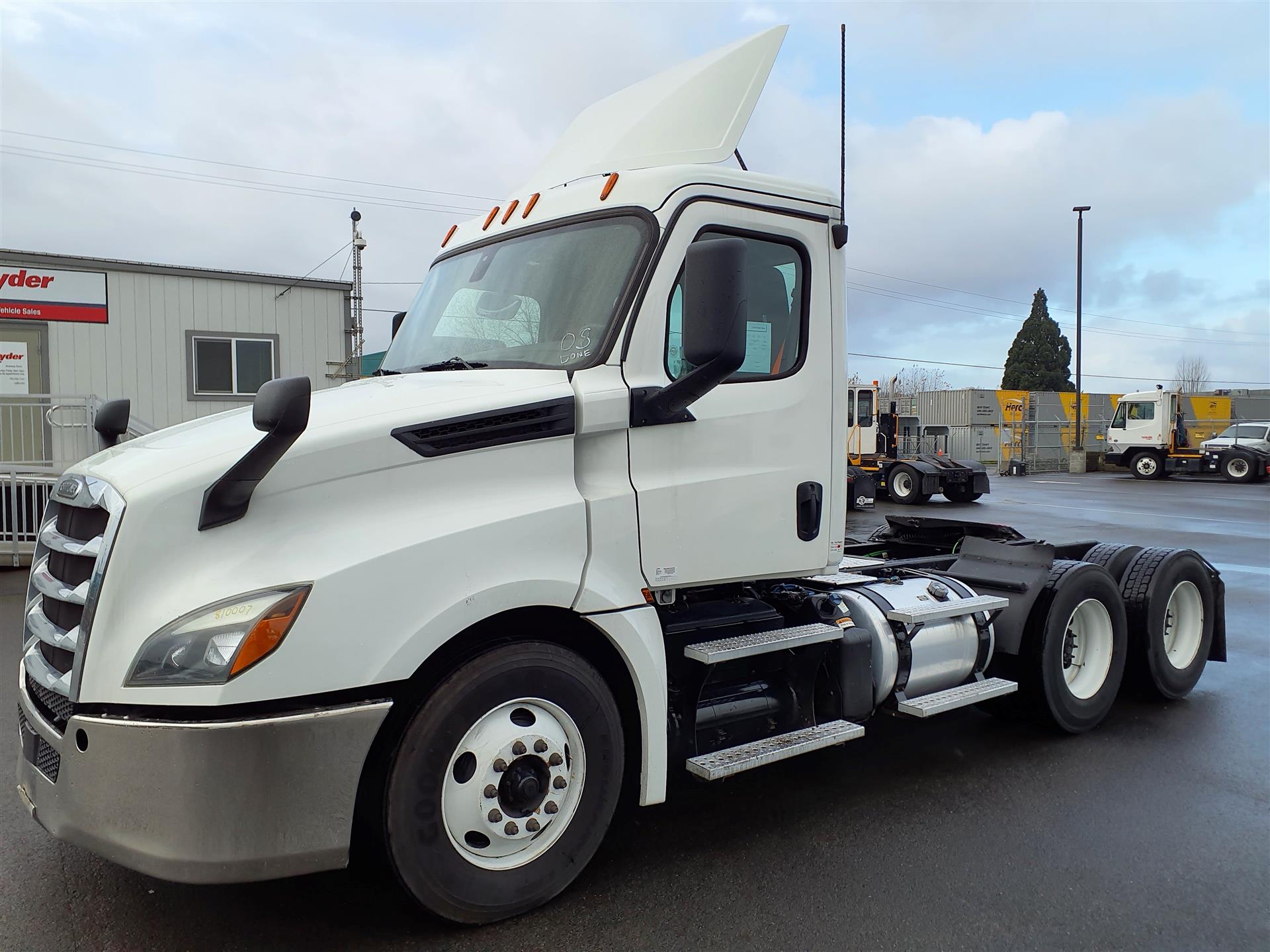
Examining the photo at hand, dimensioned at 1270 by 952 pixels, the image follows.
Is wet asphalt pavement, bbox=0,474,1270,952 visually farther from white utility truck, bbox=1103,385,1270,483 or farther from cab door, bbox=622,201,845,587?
white utility truck, bbox=1103,385,1270,483

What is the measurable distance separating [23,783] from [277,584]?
1.26 m

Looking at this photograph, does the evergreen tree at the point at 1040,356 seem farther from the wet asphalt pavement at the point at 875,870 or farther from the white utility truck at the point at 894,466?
the wet asphalt pavement at the point at 875,870

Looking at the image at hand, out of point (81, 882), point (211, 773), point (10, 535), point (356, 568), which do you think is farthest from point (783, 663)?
point (10, 535)

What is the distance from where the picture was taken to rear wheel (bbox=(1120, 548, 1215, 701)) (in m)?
5.86

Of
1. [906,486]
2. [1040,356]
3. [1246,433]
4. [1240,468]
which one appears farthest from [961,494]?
[1040,356]

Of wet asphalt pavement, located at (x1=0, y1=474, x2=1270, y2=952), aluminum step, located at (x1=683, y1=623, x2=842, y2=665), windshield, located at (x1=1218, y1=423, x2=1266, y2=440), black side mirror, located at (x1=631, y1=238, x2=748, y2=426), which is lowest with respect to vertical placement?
wet asphalt pavement, located at (x1=0, y1=474, x2=1270, y2=952)

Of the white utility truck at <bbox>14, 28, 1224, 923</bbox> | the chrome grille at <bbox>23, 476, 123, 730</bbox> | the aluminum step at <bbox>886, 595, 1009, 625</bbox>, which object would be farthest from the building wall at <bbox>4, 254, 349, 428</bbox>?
the aluminum step at <bbox>886, 595, 1009, 625</bbox>

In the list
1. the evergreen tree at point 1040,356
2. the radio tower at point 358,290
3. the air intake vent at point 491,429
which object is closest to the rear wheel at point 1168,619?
the air intake vent at point 491,429

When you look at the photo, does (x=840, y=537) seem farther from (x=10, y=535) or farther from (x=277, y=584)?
(x=10, y=535)

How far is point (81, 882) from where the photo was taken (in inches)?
137

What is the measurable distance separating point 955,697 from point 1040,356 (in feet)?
236

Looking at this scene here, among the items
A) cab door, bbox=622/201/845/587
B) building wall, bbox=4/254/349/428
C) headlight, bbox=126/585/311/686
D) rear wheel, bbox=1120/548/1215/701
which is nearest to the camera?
headlight, bbox=126/585/311/686

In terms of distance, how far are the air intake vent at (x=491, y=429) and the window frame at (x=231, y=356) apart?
50.2 feet

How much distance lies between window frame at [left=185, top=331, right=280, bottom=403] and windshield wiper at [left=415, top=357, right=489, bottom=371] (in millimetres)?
14506
